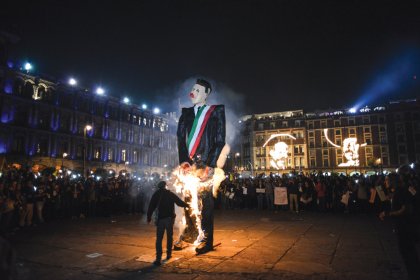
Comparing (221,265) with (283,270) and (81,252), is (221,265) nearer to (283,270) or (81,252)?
(283,270)

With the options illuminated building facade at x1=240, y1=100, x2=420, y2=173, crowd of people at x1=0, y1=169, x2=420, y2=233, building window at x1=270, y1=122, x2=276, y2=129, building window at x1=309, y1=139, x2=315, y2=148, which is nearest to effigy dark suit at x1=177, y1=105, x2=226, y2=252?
crowd of people at x1=0, y1=169, x2=420, y2=233

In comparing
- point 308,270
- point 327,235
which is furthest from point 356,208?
point 308,270

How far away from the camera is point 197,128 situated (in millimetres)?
6426

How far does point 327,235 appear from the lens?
323 inches

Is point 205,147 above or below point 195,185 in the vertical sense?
above

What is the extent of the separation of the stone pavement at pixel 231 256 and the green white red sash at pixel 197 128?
2161 millimetres

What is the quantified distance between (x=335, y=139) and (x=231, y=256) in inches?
2729

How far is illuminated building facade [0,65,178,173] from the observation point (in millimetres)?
40375

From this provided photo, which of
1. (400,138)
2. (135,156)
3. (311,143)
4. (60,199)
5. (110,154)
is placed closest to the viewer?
(60,199)

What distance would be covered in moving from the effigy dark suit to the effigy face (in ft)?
0.72

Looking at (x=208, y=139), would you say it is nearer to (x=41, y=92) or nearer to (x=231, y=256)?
(x=231, y=256)

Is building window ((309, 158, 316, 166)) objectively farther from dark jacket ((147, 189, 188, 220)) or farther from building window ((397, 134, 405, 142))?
dark jacket ((147, 189, 188, 220))

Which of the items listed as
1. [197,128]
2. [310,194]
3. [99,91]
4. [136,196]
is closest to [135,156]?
[99,91]

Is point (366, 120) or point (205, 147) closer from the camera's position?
point (205, 147)
